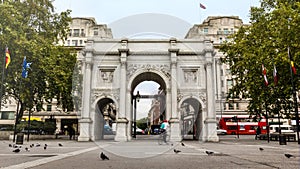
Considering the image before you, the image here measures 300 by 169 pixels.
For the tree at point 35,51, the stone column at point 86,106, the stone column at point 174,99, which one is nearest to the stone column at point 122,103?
the stone column at point 86,106

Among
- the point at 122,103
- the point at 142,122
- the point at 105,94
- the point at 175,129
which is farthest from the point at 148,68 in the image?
the point at 142,122

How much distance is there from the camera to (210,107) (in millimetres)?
27391

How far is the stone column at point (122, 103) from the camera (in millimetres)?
26406

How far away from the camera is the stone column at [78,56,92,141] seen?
87.4 ft

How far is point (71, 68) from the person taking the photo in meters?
31.3

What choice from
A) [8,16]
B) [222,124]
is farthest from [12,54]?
[222,124]

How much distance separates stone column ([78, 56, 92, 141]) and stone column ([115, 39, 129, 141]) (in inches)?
121

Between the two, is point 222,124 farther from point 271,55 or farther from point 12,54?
point 12,54

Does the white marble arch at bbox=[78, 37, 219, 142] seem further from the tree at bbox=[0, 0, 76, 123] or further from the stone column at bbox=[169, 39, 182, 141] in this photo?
the tree at bbox=[0, 0, 76, 123]

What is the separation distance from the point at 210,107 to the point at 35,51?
18224 millimetres

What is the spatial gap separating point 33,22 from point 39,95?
7915 mm

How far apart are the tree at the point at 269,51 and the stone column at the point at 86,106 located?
15823mm

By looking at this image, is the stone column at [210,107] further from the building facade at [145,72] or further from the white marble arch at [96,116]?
the white marble arch at [96,116]

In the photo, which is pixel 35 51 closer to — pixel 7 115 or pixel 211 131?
pixel 211 131
